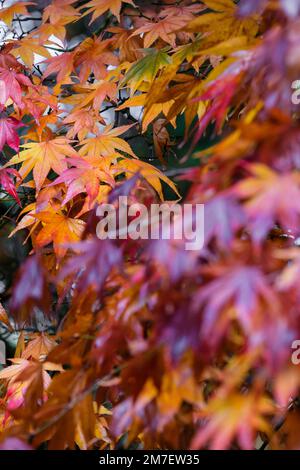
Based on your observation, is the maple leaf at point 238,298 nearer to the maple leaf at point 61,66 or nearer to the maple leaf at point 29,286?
the maple leaf at point 29,286

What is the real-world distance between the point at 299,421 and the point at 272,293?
0.21 metres

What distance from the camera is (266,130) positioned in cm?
65

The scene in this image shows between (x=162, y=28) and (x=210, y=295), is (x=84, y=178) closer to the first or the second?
(x=162, y=28)

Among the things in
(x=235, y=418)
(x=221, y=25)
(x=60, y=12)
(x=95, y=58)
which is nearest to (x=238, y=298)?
(x=235, y=418)

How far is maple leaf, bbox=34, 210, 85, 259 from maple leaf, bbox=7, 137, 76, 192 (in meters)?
0.10

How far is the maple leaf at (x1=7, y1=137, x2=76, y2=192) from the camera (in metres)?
1.59

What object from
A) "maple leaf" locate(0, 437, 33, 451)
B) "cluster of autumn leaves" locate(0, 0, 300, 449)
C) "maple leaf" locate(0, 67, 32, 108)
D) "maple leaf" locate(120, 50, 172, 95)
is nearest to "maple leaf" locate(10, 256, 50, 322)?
"cluster of autumn leaves" locate(0, 0, 300, 449)

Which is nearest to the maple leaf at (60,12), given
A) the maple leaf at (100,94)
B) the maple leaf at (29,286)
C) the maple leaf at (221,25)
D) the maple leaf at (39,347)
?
the maple leaf at (100,94)

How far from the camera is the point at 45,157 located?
162cm

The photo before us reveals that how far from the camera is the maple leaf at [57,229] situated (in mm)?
1486

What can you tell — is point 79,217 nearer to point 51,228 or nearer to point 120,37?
point 51,228

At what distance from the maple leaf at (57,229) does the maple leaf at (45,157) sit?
0.33ft

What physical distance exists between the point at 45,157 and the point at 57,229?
9.3 inches

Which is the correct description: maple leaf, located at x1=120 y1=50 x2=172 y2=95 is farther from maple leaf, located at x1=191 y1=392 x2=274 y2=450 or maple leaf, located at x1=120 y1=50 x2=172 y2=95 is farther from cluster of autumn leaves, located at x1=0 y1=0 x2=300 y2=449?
maple leaf, located at x1=191 y1=392 x2=274 y2=450
